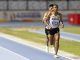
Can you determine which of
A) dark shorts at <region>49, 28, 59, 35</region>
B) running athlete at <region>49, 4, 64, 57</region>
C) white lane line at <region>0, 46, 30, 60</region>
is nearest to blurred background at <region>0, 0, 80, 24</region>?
white lane line at <region>0, 46, 30, 60</region>

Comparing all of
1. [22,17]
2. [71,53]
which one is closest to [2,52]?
[71,53]

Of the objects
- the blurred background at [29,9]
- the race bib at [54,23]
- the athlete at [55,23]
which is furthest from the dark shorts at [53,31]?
the blurred background at [29,9]

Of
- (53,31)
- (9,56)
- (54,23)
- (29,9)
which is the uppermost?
(54,23)

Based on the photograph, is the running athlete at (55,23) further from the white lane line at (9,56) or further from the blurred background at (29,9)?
the blurred background at (29,9)

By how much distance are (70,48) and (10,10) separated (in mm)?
28959

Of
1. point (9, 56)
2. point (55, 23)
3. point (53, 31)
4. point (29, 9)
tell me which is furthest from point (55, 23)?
point (29, 9)

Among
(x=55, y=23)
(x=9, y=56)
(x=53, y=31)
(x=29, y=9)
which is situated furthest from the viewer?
(x=29, y=9)

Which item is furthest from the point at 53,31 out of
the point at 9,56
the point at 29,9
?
the point at 29,9

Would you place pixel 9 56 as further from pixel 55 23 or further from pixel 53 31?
pixel 55 23

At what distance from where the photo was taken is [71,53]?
15367 mm

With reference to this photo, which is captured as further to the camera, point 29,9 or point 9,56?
point 29,9

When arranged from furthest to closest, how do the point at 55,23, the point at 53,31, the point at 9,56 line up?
the point at 9,56 → the point at 53,31 → the point at 55,23

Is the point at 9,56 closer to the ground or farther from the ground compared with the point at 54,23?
closer to the ground

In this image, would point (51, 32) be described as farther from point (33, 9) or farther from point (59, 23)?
point (33, 9)
